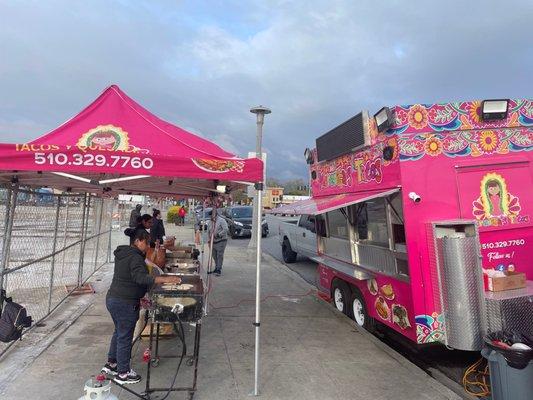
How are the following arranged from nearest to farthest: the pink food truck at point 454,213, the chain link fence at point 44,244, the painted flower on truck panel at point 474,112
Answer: the pink food truck at point 454,213
the painted flower on truck panel at point 474,112
the chain link fence at point 44,244

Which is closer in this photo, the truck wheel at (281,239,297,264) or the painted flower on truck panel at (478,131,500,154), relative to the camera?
the painted flower on truck panel at (478,131,500,154)

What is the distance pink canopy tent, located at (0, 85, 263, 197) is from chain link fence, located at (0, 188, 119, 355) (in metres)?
0.66

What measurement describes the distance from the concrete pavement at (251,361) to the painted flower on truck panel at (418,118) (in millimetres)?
2979

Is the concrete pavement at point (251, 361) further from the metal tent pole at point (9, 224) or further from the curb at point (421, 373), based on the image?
the metal tent pole at point (9, 224)

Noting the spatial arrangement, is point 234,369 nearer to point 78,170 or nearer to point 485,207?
point 78,170

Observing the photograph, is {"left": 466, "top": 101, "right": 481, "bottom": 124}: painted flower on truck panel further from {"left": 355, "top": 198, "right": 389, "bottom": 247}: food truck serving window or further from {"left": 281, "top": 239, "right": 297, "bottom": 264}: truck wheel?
{"left": 281, "top": 239, "right": 297, "bottom": 264}: truck wheel

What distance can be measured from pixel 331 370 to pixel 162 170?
3.14m

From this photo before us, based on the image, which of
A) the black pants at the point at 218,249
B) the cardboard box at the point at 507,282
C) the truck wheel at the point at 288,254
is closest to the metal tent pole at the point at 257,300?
the cardboard box at the point at 507,282

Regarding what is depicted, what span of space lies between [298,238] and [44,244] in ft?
27.6

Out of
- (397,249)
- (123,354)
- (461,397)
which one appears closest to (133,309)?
(123,354)

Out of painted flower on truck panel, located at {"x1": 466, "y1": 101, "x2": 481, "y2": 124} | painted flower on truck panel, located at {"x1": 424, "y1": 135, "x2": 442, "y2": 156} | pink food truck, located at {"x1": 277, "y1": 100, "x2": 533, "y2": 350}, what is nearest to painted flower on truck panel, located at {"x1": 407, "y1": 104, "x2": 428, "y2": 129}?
pink food truck, located at {"x1": 277, "y1": 100, "x2": 533, "y2": 350}

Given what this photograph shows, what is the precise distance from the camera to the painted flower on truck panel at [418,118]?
16.6ft

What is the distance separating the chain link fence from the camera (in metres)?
5.39

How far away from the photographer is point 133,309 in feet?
14.9
